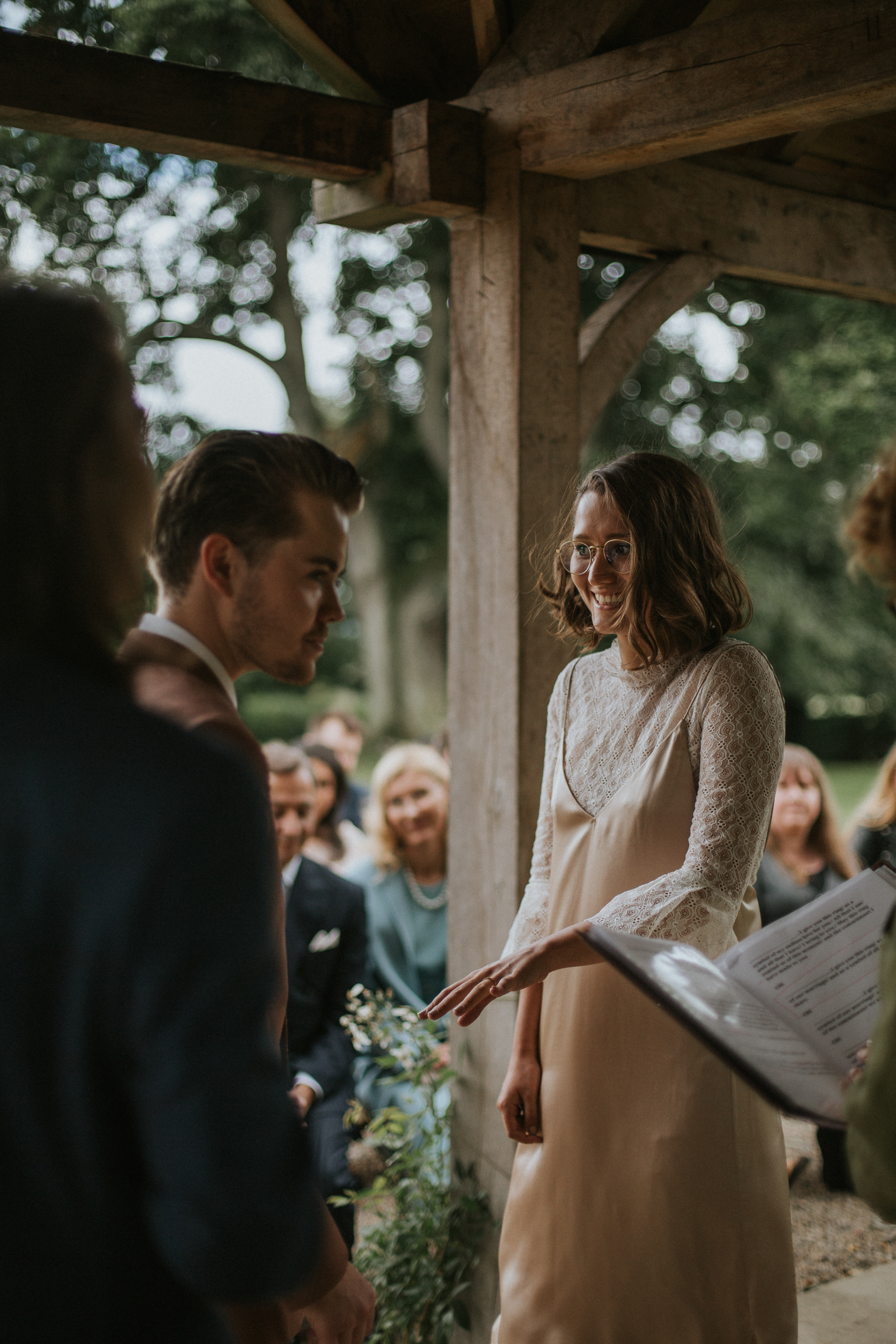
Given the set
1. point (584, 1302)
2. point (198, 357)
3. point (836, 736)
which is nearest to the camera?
point (584, 1302)

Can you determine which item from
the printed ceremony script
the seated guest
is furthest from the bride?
the seated guest

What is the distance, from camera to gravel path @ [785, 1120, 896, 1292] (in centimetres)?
351

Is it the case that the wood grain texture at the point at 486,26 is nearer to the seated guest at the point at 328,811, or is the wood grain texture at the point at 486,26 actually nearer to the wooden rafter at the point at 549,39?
the wooden rafter at the point at 549,39

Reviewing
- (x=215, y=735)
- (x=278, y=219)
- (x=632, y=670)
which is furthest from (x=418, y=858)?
(x=278, y=219)

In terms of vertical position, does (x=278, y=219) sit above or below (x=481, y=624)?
above

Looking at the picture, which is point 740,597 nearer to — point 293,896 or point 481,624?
point 481,624

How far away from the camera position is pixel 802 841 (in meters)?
4.98

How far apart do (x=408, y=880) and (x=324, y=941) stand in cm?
86

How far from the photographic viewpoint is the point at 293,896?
12.4 feet

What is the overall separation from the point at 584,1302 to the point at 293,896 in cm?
192

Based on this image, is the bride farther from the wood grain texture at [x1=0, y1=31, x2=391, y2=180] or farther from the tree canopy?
the tree canopy

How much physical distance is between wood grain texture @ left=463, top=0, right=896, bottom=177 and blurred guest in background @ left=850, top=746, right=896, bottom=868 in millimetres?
2645

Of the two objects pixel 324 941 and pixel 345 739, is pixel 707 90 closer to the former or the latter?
pixel 324 941

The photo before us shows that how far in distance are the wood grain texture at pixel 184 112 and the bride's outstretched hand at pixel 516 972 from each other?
1.87m
